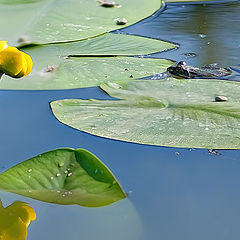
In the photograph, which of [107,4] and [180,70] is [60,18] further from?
[180,70]

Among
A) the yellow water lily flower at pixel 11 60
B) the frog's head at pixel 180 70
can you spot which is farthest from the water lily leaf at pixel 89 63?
the yellow water lily flower at pixel 11 60

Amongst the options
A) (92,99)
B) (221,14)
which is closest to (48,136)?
(92,99)

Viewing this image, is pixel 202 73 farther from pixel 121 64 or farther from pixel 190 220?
pixel 190 220

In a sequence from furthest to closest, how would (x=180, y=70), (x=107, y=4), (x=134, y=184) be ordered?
(x=107, y=4), (x=180, y=70), (x=134, y=184)

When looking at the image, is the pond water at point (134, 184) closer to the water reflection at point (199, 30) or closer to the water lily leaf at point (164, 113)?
the water lily leaf at point (164, 113)

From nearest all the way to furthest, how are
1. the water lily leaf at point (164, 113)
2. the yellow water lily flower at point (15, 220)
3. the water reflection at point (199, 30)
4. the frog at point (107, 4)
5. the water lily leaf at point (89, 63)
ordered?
the yellow water lily flower at point (15, 220) → the water lily leaf at point (164, 113) → the water lily leaf at point (89, 63) → the water reflection at point (199, 30) → the frog at point (107, 4)

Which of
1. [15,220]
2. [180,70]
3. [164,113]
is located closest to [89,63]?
[180,70]

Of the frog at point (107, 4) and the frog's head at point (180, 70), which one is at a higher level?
the frog at point (107, 4)
